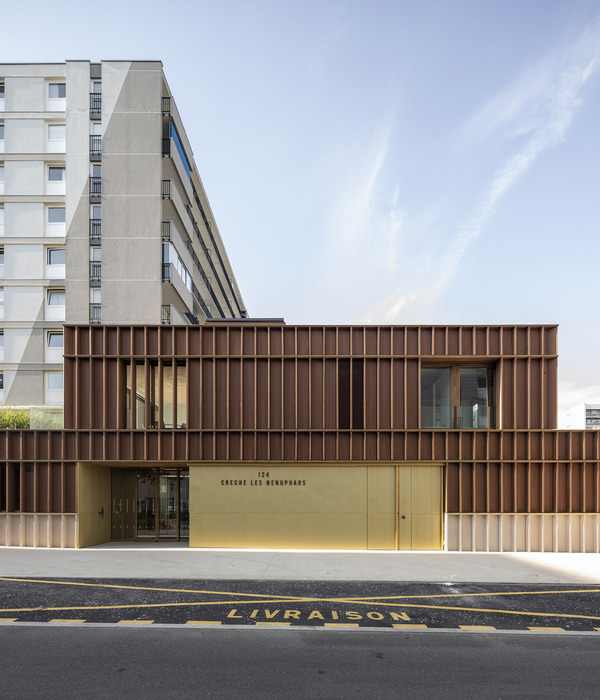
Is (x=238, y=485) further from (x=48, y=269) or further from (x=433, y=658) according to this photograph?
(x=48, y=269)

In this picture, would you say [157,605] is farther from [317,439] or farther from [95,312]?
[95,312]

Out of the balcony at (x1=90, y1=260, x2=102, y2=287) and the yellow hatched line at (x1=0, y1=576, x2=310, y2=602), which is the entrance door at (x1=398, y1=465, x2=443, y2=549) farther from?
the balcony at (x1=90, y1=260, x2=102, y2=287)

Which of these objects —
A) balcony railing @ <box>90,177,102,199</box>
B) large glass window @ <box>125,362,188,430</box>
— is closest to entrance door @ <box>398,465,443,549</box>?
large glass window @ <box>125,362,188,430</box>

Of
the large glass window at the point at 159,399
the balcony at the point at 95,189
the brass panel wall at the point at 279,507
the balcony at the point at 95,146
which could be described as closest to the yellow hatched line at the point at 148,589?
the brass panel wall at the point at 279,507

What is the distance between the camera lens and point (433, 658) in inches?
330

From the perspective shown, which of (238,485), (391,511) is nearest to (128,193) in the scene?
(238,485)

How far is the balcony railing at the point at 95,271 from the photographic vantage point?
33875mm

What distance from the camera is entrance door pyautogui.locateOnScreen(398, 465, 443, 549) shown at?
717 inches

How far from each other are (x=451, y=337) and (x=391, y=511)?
264 inches

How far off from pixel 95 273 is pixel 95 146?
8.83 meters

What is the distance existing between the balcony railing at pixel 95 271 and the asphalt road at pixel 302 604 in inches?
934

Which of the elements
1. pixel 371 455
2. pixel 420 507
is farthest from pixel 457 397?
pixel 420 507

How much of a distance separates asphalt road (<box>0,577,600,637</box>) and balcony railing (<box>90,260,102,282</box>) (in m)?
23.7

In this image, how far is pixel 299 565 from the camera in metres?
15.3
